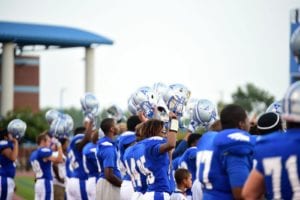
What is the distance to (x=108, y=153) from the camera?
12.8 metres

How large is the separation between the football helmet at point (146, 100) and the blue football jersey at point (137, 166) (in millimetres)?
1248

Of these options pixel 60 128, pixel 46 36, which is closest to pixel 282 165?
pixel 60 128

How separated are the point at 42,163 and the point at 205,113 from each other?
5.08 metres

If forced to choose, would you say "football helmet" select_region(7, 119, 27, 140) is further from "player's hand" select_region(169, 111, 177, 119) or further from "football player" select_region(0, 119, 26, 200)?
"player's hand" select_region(169, 111, 177, 119)

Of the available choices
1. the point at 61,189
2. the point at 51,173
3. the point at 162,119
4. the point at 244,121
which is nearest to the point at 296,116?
the point at 244,121

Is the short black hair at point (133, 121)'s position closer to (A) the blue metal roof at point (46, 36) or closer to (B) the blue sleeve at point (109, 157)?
(B) the blue sleeve at point (109, 157)

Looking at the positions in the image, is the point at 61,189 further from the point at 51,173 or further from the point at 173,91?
the point at 173,91

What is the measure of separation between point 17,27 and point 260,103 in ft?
73.4

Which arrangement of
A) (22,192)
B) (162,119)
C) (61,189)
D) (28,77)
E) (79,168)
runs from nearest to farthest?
1. (162,119)
2. (79,168)
3. (61,189)
4. (22,192)
5. (28,77)

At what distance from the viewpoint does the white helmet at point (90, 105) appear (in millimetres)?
14820

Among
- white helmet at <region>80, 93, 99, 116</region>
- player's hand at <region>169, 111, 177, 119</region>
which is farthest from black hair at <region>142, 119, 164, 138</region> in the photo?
white helmet at <region>80, 93, 99, 116</region>

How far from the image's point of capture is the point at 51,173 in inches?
614

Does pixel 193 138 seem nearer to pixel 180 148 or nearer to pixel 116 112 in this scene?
pixel 180 148

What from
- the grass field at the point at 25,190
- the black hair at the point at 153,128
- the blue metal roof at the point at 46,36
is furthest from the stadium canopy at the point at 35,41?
the black hair at the point at 153,128
